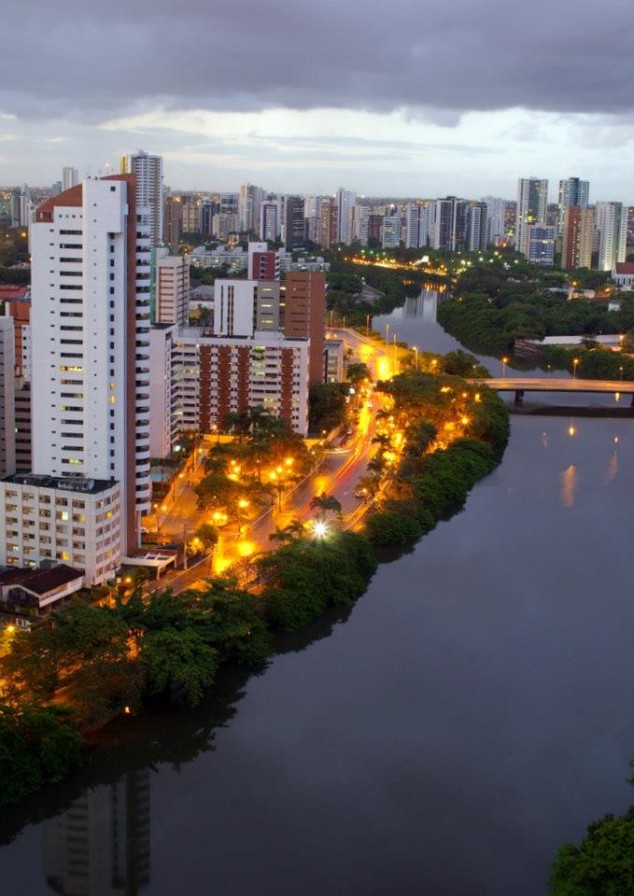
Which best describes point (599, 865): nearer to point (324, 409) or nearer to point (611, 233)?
point (324, 409)

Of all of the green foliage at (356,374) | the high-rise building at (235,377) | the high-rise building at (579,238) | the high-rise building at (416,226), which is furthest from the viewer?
the high-rise building at (416,226)

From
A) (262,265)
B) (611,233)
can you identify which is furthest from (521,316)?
(611,233)

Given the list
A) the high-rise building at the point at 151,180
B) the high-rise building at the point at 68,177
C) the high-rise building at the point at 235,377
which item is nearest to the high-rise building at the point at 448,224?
the high-rise building at the point at 151,180

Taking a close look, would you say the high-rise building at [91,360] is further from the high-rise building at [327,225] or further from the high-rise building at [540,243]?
the high-rise building at [327,225]

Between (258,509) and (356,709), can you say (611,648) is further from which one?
(258,509)

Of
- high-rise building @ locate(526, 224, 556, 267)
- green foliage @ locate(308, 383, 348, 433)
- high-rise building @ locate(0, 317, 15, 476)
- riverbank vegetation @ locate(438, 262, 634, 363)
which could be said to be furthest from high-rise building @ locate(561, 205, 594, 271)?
Result: high-rise building @ locate(0, 317, 15, 476)

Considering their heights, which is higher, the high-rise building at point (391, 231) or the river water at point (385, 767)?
the high-rise building at point (391, 231)

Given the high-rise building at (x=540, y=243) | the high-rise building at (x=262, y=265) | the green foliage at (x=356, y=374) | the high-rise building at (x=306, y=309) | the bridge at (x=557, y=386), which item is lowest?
the bridge at (x=557, y=386)

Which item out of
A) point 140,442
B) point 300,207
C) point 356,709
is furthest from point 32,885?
point 300,207
